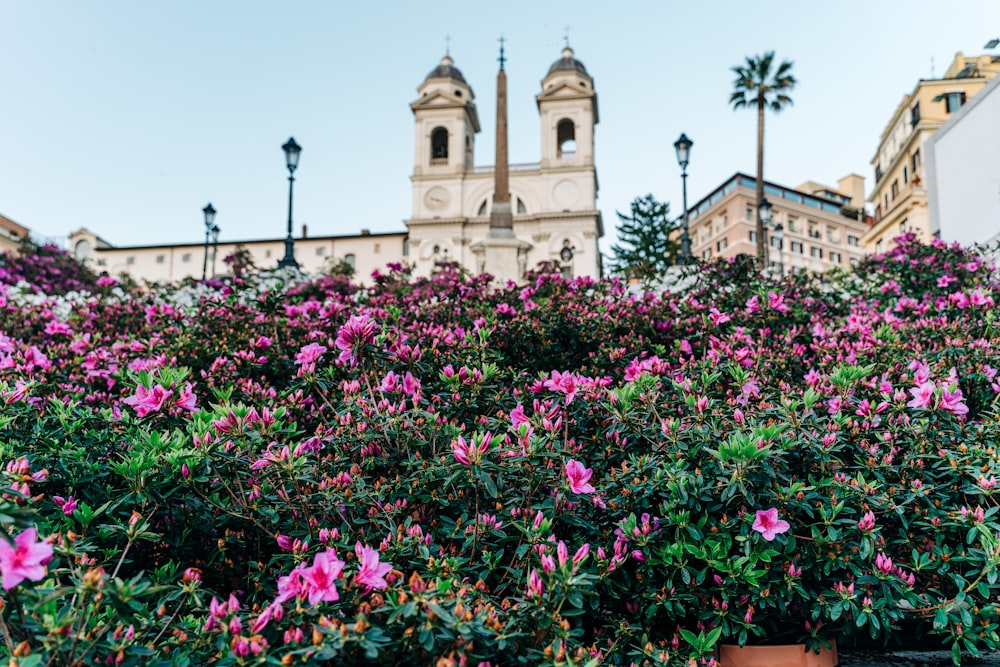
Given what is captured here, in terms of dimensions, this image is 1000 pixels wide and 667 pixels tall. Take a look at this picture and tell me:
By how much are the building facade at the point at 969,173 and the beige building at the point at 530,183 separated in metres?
42.9

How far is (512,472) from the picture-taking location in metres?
2.78

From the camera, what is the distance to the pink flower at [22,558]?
1.58 m

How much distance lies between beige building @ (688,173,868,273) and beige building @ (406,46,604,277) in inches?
951

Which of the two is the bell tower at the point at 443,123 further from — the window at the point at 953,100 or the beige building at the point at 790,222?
the window at the point at 953,100

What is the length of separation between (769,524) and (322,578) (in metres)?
1.71

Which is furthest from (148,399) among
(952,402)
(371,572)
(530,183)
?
(530,183)

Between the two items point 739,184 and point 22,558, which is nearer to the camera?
point 22,558

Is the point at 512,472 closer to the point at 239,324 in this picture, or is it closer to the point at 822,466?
the point at 822,466

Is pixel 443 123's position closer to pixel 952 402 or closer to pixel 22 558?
pixel 952 402

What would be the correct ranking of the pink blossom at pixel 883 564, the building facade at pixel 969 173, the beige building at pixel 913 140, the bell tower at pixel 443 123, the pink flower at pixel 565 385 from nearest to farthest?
the pink blossom at pixel 883 564 < the pink flower at pixel 565 385 < the building facade at pixel 969 173 < the beige building at pixel 913 140 < the bell tower at pixel 443 123

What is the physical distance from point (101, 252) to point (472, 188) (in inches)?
1700

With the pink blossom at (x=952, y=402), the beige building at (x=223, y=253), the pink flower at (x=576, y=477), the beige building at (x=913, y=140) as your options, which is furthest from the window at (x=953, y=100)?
the pink flower at (x=576, y=477)

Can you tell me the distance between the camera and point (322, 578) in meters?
1.96

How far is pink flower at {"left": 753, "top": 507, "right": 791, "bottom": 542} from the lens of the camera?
102 inches
